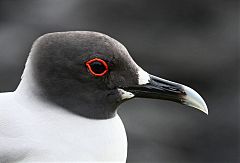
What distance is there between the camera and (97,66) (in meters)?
2.33

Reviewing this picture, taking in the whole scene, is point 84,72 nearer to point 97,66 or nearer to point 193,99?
point 97,66

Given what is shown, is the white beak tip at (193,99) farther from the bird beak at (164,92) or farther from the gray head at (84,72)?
the gray head at (84,72)

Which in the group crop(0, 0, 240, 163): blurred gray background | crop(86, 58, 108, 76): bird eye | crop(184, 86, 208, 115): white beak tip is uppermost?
crop(86, 58, 108, 76): bird eye

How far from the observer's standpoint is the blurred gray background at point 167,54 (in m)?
5.36

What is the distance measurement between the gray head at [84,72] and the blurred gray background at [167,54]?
2.74m

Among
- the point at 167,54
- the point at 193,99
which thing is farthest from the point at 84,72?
the point at 167,54

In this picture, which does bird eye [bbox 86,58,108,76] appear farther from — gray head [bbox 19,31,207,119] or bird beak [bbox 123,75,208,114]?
bird beak [bbox 123,75,208,114]

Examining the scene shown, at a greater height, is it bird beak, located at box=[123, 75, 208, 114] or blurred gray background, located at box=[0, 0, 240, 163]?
bird beak, located at box=[123, 75, 208, 114]

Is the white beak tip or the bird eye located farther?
the white beak tip

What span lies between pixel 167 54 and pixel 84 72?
3.79 meters

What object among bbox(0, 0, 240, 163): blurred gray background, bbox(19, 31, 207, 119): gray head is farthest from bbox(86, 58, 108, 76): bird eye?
bbox(0, 0, 240, 163): blurred gray background

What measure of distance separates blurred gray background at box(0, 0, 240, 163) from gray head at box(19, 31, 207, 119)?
2.74 metres

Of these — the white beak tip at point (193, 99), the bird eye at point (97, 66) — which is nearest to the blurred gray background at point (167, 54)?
the white beak tip at point (193, 99)

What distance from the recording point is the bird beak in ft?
8.04
